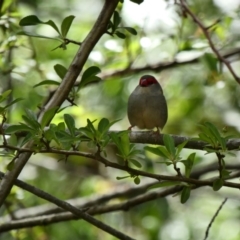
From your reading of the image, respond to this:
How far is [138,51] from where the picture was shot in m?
Result: 4.75

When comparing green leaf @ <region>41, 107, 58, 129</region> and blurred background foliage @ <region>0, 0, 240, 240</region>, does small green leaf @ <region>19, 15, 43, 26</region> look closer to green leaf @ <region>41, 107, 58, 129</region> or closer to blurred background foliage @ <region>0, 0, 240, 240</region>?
green leaf @ <region>41, 107, 58, 129</region>

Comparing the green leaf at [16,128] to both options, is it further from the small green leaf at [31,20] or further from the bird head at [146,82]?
the bird head at [146,82]

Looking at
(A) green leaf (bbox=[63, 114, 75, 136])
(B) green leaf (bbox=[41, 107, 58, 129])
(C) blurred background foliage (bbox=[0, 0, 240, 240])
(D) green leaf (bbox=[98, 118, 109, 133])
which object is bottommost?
(C) blurred background foliage (bbox=[0, 0, 240, 240])

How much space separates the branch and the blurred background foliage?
180 centimetres

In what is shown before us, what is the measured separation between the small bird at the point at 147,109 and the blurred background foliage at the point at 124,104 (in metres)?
0.77

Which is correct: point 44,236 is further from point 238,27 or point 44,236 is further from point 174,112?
point 238,27

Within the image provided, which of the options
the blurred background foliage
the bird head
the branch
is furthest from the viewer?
the blurred background foliage

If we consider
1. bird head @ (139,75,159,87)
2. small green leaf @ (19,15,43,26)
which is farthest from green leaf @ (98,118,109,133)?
bird head @ (139,75,159,87)

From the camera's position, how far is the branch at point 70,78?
2715 mm

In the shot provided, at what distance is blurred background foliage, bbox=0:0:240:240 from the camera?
191 inches

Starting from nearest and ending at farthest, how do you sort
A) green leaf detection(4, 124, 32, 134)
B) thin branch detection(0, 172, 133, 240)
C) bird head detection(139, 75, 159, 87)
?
green leaf detection(4, 124, 32, 134), thin branch detection(0, 172, 133, 240), bird head detection(139, 75, 159, 87)

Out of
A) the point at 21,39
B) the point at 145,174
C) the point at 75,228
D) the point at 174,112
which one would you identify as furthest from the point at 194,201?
the point at 145,174

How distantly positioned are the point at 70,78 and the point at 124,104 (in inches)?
135

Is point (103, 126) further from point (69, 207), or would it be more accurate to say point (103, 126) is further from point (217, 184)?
point (69, 207)
